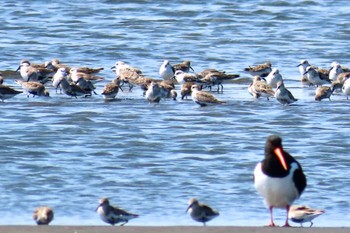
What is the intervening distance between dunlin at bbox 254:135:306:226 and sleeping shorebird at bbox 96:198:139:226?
59.8 inches

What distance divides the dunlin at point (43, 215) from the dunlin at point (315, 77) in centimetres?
1034

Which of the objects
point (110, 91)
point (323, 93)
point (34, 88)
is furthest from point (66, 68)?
point (323, 93)

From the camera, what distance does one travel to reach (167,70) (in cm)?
2131

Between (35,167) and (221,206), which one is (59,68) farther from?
(221,206)

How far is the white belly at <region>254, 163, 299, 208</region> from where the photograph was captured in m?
10.4

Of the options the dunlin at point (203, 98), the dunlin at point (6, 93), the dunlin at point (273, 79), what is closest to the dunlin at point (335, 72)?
the dunlin at point (273, 79)

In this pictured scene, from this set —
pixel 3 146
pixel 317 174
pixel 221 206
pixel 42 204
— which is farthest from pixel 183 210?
pixel 3 146

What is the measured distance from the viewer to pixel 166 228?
10250mm

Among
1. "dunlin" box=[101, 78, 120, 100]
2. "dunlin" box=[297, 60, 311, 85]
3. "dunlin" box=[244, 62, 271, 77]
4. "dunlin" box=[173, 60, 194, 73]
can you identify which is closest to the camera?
"dunlin" box=[101, 78, 120, 100]

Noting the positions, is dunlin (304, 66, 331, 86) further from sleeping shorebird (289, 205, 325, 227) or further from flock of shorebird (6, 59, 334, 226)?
sleeping shorebird (289, 205, 325, 227)

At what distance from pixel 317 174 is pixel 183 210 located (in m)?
2.33

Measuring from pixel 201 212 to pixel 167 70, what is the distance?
398 inches

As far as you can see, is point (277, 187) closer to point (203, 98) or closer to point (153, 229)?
point (153, 229)

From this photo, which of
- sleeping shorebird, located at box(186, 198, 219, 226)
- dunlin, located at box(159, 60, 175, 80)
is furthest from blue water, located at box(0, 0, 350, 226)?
dunlin, located at box(159, 60, 175, 80)
